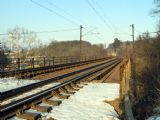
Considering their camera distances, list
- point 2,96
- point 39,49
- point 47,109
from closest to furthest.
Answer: point 47,109, point 2,96, point 39,49

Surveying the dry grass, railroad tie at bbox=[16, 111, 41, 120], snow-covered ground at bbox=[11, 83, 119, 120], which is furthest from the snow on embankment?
railroad tie at bbox=[16, 111, 41, 120]

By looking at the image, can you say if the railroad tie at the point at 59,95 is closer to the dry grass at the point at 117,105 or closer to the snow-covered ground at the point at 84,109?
the snow-covered ground at the point at 84,109

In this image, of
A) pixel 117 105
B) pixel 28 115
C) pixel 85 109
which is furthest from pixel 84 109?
pixel 28 115

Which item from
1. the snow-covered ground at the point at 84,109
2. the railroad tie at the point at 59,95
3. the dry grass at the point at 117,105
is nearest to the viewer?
the snow-covered ground at the point at 84,109

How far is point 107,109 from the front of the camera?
38.5 ft

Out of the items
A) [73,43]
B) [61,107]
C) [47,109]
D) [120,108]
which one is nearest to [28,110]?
[47,109]

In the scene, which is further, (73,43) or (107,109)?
(73,43)

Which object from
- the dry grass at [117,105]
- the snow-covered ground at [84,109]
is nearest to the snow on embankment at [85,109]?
the snow-covered ground at [84,109]

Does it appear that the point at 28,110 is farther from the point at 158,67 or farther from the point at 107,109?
the point at 158,67

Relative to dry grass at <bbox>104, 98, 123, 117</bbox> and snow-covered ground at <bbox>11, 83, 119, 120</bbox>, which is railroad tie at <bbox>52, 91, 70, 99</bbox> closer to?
snow-covered ground at <bbox>11, 83, 119, 120</bbox>

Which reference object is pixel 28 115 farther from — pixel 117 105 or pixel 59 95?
pixel 59 95

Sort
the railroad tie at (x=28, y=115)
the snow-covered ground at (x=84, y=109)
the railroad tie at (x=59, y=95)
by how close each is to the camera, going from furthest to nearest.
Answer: the railroad tie at (x=59, y=95), the snow-covered ground at (x=84, y=109), the railroad tie at (x=28, y=115)

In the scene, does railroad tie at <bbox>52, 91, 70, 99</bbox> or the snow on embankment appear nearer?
the snow on embankment

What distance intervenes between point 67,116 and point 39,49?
119 m
